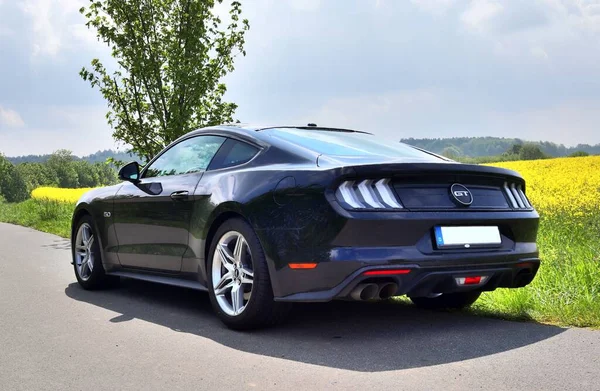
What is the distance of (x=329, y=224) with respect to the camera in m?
4.20

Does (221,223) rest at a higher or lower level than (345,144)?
lower

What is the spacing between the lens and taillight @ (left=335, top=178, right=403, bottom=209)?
421cm

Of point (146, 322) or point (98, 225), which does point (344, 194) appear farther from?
point (98, 225)

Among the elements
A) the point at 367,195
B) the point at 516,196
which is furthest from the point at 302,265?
the point at 516,196

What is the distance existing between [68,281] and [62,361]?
392cm

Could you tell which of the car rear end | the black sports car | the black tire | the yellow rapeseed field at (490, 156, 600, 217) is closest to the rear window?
the black sports car

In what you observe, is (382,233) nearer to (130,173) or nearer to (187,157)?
(187,157)

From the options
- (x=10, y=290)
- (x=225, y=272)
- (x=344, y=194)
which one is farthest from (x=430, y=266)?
(x=10, y=290)

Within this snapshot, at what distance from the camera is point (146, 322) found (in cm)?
540

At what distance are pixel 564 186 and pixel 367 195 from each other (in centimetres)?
1521

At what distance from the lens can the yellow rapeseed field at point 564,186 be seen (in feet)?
37.4

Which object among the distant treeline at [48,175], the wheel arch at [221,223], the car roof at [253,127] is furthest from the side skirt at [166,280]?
the distant treeline at [48,175]

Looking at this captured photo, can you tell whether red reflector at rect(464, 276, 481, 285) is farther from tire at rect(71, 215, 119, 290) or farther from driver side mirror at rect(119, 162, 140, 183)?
tire at rect(71, 215, 119, 290)

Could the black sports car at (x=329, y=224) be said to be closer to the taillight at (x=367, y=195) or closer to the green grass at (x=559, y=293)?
the taillight at (x=367, y=195)
